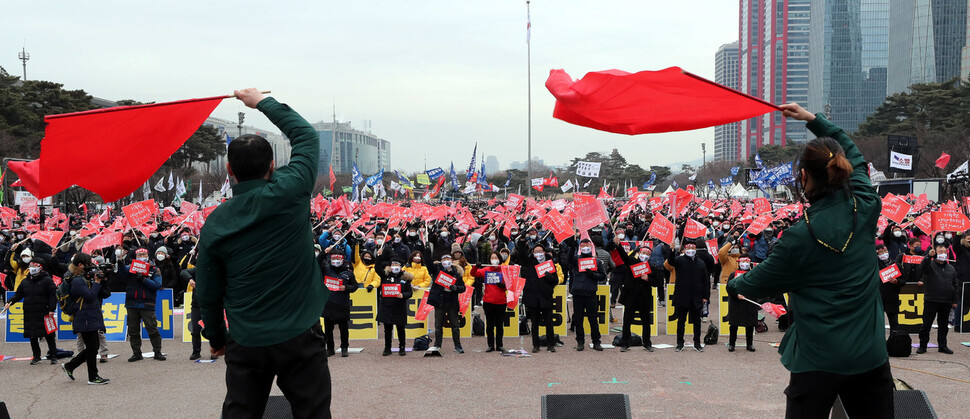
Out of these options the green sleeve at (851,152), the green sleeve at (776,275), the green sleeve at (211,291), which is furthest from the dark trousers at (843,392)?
the green sleeve at (211,291)

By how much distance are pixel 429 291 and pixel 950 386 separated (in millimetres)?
6969

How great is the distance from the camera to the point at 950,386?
851 cm

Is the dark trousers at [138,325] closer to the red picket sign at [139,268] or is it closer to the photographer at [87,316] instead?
the red picket sign at [139,268]

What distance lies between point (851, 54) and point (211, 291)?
556ft

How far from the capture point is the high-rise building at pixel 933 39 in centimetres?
11188

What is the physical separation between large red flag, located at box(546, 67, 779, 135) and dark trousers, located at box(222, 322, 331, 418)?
1.95 m

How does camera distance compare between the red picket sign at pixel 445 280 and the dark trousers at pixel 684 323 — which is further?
the dark trousers at pixel 684 323

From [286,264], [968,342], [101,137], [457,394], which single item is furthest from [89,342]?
[968,342]

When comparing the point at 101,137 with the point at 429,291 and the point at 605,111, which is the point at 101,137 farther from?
the point at 429,291

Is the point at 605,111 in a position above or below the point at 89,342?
above

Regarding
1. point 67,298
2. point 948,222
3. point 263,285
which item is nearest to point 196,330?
point 67,298

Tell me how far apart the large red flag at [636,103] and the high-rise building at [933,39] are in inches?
4882

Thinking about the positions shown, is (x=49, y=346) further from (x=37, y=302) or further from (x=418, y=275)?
(x=418, y=275)

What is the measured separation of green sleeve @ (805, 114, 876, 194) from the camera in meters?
3.12
